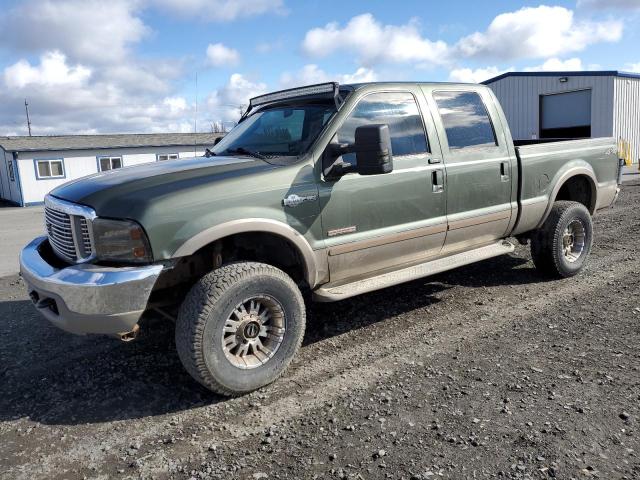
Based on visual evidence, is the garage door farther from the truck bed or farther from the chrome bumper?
the chrome bumper

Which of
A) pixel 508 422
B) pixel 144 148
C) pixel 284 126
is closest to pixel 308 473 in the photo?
pixel 508 422

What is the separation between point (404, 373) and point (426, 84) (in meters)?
2.68

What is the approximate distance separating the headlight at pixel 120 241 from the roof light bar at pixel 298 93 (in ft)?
6.54

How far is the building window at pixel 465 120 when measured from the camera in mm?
5055

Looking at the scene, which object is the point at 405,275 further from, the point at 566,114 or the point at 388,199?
the point at 566,114

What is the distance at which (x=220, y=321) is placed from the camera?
11.6ft

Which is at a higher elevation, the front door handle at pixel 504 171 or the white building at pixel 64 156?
the white building at pixel 64 156

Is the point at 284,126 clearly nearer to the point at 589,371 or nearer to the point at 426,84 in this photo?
the point at 426,84

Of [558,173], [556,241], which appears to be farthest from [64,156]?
[556,241]

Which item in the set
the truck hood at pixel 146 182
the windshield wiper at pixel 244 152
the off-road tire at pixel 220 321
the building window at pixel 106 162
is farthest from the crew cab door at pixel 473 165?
the building window at pixel 106 162

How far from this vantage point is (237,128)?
17.1 feet

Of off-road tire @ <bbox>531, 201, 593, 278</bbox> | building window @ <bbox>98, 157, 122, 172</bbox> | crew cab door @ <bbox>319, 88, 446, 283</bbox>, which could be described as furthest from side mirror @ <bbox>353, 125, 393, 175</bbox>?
building window @ <bbox>98, 157, 122, 172</bbox>

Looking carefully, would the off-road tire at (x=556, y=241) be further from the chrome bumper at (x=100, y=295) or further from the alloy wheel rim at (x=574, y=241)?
the chrome bumper at (x=100, y=295)

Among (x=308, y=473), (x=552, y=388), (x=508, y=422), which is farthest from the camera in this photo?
(x=552, y=388)
